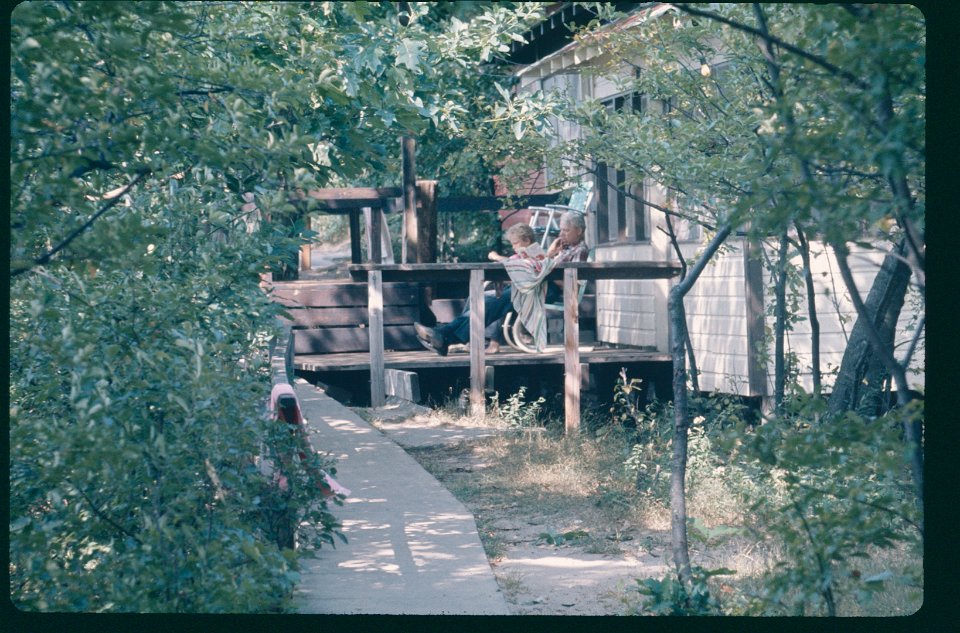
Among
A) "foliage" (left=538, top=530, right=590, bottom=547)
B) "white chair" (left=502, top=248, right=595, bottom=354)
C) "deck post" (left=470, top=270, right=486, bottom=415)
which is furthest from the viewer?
"white chair" (left=502, top=248, right=595, bottom=354)

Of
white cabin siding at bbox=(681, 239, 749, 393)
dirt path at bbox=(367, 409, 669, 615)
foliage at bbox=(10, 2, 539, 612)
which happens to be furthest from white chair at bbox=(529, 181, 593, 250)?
foliage at bbox=(10, 2, 539, 612)

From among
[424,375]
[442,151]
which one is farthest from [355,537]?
[442,151]

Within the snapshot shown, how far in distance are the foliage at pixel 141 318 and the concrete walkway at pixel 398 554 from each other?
1.14 feet

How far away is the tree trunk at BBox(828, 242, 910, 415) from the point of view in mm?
6375

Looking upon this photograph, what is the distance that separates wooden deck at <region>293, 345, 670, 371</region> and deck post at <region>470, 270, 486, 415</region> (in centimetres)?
25

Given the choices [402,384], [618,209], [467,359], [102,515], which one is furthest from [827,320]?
[102,515]

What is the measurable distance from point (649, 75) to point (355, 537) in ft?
12.8

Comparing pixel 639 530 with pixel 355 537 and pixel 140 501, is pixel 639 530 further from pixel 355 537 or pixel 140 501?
pixel 140 501

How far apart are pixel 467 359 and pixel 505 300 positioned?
73 cm

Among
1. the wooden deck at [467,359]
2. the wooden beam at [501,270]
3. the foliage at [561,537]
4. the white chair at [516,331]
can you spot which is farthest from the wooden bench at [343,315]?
the foliage at [561,537]

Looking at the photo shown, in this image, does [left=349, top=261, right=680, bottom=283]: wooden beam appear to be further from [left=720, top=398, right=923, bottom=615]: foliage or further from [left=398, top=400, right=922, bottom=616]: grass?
[left=720, top=398, right=923, bottom=615]: foliage

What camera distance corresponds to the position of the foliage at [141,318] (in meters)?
3.08

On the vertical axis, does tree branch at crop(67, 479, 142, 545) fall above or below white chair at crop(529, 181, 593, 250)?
below

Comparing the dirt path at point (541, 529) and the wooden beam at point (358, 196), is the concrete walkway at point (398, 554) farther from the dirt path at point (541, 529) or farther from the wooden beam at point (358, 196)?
the wooden beam at point (358, 196)
